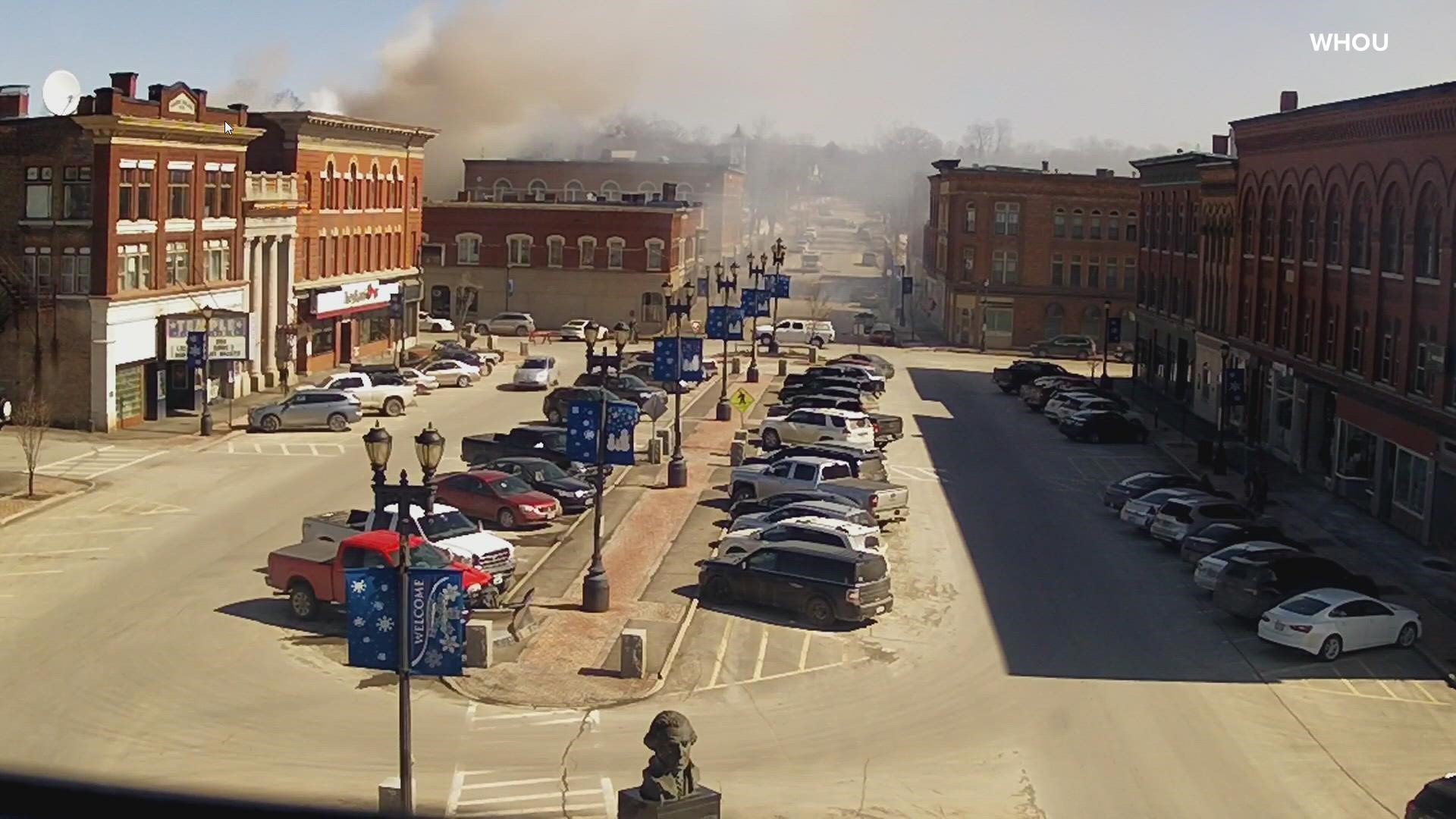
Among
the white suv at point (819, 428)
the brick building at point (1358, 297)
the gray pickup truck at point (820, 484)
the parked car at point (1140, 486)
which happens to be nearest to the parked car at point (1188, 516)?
the parked car at point (1140, 486)

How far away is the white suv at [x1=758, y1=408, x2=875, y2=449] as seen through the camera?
47719mm

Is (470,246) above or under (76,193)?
under

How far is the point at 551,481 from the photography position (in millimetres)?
36906

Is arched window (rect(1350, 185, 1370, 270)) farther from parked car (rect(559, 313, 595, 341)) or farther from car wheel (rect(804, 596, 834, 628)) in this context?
parked car (rect(559, 313, 595, 341))

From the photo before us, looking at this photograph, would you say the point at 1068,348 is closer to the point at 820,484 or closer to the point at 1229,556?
the point at 820,484

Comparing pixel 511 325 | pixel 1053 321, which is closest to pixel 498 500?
pixel 511 325

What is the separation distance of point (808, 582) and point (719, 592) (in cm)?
175

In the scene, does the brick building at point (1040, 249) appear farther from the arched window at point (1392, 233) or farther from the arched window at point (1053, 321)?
the arched window at point (1392, 233)

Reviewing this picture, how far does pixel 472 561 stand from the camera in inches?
1078


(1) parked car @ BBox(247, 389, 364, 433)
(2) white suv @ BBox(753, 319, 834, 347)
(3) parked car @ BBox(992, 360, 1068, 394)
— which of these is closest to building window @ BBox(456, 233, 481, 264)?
(2) white suv @ BBox(753, 319, 834, 347)

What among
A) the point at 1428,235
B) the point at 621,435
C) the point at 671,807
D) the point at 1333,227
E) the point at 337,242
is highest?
the point at 1333,227

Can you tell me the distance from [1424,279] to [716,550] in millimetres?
17987

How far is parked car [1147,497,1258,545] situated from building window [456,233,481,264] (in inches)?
2462

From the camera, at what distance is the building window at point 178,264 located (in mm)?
50344
